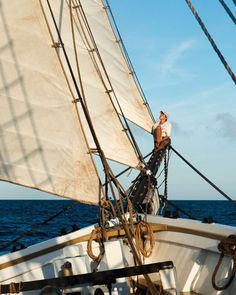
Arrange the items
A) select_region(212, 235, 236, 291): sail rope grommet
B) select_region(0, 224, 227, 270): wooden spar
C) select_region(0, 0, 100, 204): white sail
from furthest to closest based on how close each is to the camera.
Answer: select_region(0, 0, 100, 204): white sail
select_region(0, 224, 227, 270): wooden spar
select_region(212, 235, 236, 291): sail rope grommet

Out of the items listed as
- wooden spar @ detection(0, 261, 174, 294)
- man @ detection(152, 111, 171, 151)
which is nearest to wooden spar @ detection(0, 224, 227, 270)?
wooden spar @ detection(0, 261, 174, 294)

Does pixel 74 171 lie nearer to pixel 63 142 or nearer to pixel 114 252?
pixel 63 142

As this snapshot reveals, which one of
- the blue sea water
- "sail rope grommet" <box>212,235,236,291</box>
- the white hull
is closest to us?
"sail rope grommet" <box>212,235,236,291</box>

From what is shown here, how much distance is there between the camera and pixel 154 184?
395 inches

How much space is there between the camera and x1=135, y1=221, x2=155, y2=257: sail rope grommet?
7.06m

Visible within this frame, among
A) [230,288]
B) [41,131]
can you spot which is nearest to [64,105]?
[41,131]

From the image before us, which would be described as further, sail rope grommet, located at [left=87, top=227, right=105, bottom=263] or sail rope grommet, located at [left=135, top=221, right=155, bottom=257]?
sail rope grommet, located at [left=135, top=221, right=155, bottom=257]

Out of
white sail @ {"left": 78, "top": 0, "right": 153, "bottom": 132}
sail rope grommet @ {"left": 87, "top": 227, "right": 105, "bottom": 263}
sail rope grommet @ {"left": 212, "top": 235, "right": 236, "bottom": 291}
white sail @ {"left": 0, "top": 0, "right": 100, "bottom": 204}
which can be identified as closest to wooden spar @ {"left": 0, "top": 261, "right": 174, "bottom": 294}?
sail rope grommet @ {"left": 212, "top": 235, "right": 236, "bottom": 291}

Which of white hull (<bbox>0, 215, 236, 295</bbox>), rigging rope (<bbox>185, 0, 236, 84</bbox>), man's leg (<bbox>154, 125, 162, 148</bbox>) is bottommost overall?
white hull (<bbox>0, 215, 236, 295</bbox>)

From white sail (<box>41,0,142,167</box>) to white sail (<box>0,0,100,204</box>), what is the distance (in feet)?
5.52

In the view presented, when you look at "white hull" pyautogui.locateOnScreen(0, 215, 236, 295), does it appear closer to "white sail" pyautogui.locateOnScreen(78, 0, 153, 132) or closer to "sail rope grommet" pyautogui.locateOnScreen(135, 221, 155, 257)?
"sail rope grommet" pyautogui.locateOnScreen(135, 221, 155, 257)

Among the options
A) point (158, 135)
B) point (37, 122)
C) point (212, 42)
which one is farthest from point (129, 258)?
point (158, 135)

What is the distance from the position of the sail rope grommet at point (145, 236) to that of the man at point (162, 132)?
13.3 ft

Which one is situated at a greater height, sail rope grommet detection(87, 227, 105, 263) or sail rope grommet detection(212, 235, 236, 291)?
sail rope grommet detection(87, 227, 105, 263)
